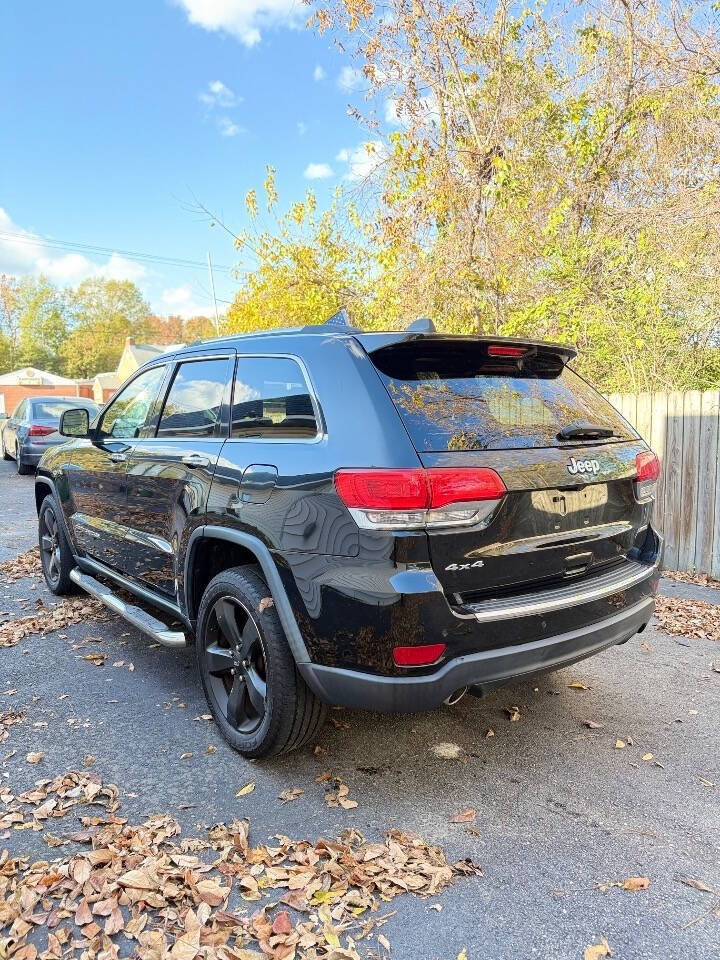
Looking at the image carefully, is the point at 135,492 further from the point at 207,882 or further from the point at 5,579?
the point at 5,579

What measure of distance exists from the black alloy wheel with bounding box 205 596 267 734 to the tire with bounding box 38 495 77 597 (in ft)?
8.26

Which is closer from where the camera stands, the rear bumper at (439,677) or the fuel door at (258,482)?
the rear bumper at (439,677)

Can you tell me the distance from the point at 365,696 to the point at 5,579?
16.7ft

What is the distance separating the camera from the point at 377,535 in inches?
89.5

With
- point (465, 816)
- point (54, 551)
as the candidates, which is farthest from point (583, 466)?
point (54, 551)

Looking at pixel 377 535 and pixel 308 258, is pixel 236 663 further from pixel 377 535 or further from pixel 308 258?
pixel 308 258

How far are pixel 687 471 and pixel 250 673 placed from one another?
4838 mm

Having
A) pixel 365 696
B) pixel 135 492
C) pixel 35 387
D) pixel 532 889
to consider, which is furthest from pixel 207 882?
pixel 35 387

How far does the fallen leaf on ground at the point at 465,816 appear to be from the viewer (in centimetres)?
252

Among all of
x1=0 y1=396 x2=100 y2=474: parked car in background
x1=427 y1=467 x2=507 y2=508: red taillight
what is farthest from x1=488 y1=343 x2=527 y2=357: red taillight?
x1=0 y1=396 x2=100 y2=474: parked car in background

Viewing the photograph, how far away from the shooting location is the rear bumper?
2.32m

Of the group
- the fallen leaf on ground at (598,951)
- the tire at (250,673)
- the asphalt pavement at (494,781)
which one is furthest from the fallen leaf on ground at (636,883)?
the tire at (250,673)

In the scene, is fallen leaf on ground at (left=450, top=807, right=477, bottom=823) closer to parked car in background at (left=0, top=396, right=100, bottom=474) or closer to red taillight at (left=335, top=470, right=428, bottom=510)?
red taillight at (left=335, top=470, right=428, bottom=510)

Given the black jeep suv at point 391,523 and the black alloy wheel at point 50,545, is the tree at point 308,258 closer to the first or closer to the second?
the black alloy wheel at point 50,545
